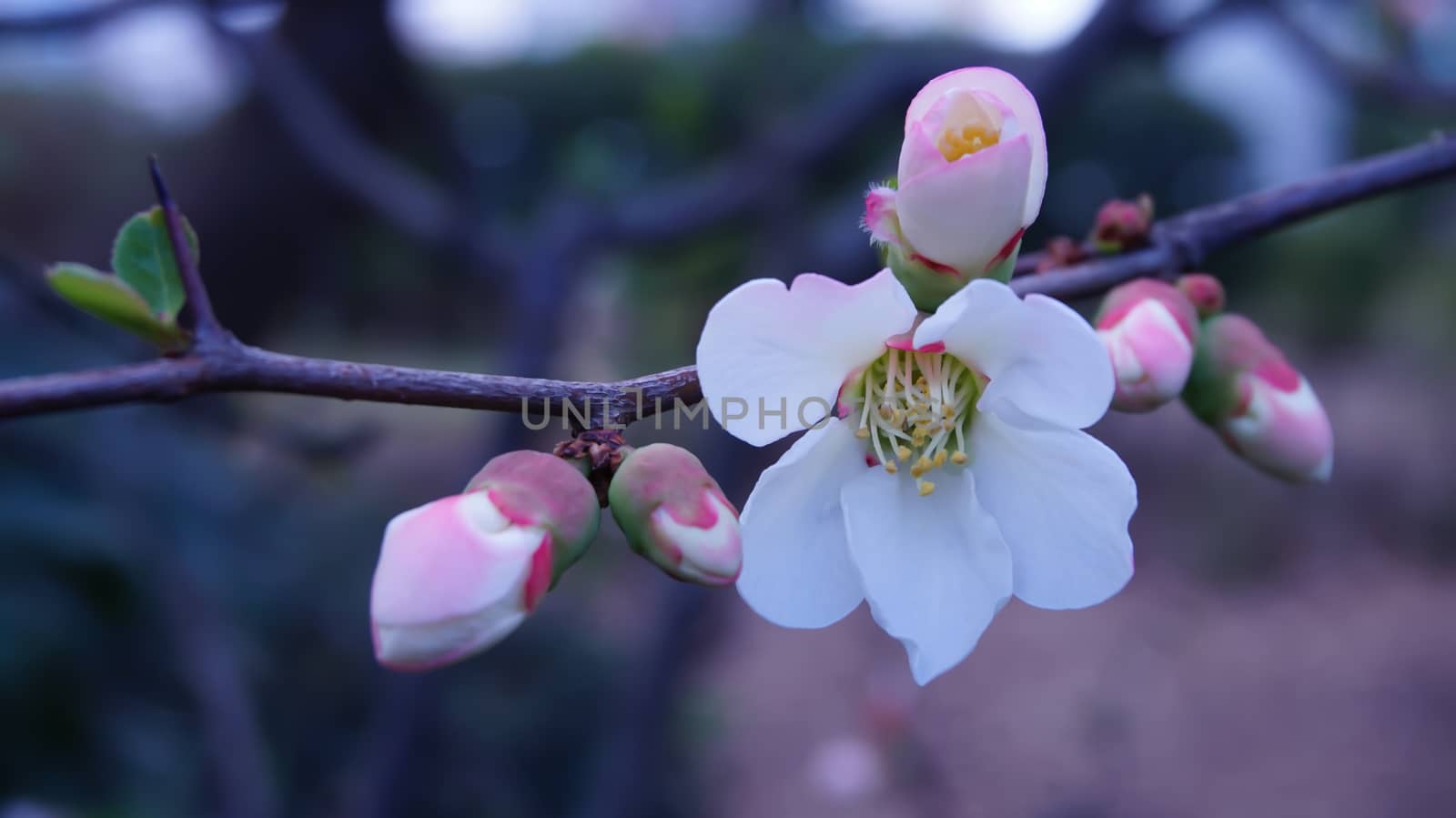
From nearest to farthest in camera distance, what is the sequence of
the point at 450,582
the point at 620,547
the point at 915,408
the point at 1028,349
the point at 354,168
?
the point at 450,582 < the point at 1028,349 < the point at 915,408 < the point at 354,168 < the point at 620,547

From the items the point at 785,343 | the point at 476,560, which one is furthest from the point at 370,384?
the point at 785,343

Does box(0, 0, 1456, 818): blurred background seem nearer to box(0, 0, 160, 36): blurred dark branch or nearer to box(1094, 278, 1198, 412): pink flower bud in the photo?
box(0, 0, 160, 36): blurred dark branch

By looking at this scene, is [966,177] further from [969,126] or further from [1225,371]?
[1225,371]

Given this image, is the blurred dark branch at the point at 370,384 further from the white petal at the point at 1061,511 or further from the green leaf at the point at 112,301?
the white petal at the point at 1061,511

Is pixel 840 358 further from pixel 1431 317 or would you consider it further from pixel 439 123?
pixel 1431 317

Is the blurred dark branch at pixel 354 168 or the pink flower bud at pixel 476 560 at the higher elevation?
the blurred dark branch at pixel 354 168

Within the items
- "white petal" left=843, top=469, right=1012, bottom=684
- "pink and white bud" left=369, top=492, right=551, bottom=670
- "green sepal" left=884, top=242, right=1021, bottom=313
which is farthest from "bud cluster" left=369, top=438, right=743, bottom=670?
"green sepal" left=884, top=242, right=1021, bottom=313

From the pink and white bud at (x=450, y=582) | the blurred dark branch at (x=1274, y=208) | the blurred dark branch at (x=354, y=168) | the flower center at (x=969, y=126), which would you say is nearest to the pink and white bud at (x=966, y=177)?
the flower center at (x=969, y=126)
